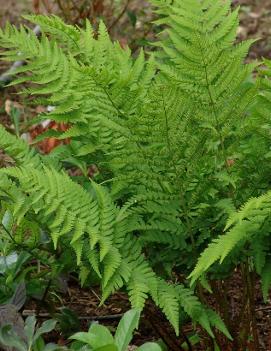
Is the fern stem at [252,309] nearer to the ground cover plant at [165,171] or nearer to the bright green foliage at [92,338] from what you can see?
the ground cover plant at [165,171]

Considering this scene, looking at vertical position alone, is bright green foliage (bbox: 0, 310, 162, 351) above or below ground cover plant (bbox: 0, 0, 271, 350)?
below

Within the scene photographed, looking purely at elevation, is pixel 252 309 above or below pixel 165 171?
below

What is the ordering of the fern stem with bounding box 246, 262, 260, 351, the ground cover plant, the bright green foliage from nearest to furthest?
the bright green foliage
the ground cover plant
the fern stem with bounding box 246, 262, 260, 351

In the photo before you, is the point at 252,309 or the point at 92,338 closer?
the point at 92,338

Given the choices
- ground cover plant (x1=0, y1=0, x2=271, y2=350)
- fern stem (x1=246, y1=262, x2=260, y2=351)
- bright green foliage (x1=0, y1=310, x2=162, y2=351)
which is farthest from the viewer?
fern stem (x1=246, y1=262, x2=260, y2=351)

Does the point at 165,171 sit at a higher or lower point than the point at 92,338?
higher

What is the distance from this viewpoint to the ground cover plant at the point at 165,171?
6.01ft

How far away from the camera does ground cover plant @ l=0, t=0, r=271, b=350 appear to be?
6.01 feet

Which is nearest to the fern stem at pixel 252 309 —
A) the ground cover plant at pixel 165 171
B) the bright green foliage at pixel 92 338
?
the ground cover plant at pixel 165 171

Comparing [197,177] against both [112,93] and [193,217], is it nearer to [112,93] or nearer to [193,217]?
[193,217]

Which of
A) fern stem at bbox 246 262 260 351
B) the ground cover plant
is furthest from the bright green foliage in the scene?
fern stem at bbox 246 262 260 351

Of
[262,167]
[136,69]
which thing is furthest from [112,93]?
[262,167]

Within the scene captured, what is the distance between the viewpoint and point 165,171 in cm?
194

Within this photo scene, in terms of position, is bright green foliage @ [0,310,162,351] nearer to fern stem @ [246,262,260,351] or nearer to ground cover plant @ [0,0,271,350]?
ground cover plant @ [0,0,271,350]
